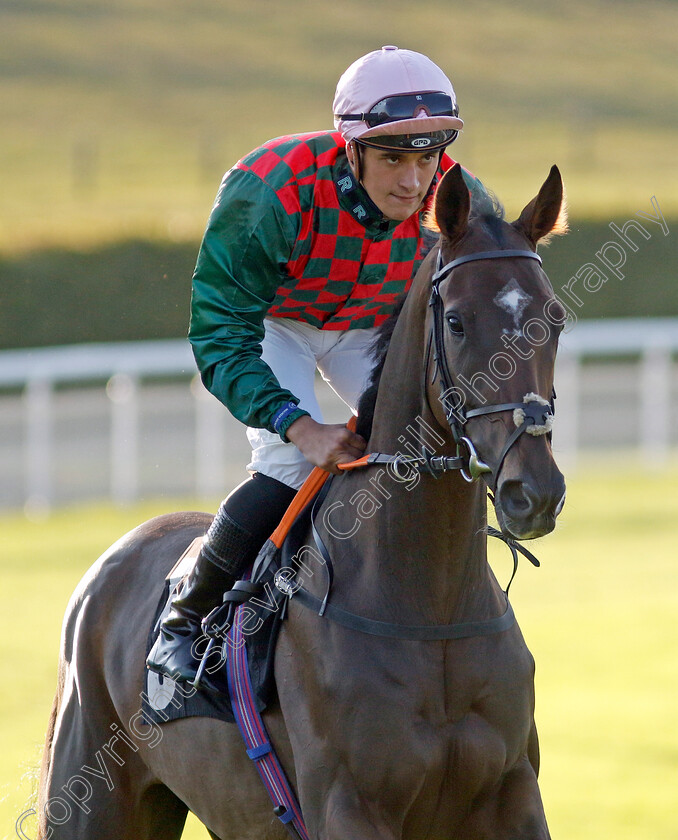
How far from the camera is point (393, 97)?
3070 mm

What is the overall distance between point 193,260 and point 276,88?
16762mm

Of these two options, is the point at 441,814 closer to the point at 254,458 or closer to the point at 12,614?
the point at 254,458

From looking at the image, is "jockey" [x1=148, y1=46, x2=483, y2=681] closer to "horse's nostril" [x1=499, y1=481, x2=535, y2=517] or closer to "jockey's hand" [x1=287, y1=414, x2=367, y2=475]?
"jockey's hand" [x1=287, y1=414, x2=367, y2=475]

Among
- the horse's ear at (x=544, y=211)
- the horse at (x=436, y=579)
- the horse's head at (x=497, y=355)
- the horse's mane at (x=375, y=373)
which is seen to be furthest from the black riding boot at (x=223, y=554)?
the horse's ear at (x=544, y=211)

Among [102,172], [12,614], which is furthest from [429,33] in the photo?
[12,614]

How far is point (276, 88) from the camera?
36.3m

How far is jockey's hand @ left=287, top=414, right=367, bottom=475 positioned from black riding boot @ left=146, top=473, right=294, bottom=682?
0.94 feet

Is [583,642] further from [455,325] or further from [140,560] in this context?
[455,325]

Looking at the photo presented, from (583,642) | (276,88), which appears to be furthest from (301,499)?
(276,88)

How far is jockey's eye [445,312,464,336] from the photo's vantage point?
2.62 m

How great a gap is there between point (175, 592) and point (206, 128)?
101 ft

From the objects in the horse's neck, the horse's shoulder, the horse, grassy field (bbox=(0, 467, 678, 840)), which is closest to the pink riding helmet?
the horse

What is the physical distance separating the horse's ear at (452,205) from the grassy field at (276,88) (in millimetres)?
23283

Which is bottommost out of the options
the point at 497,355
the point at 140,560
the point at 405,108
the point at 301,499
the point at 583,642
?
the point at 583,642
